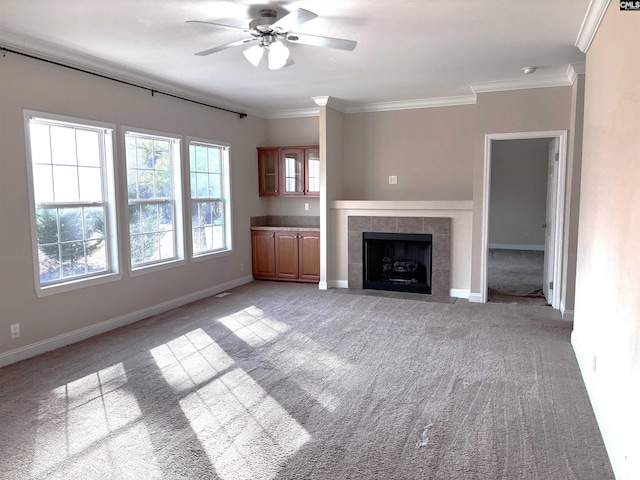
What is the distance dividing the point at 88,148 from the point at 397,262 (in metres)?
4.17

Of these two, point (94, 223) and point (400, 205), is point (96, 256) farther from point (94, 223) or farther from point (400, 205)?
point (400, 205)

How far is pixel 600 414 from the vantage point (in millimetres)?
2619

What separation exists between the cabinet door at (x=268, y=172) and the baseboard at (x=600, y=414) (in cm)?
462

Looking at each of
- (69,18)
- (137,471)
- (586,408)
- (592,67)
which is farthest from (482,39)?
(137,471)

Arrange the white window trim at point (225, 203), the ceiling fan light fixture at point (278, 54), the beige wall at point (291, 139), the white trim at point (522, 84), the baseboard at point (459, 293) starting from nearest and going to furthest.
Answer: the ceiling fan light fixture at point (278, 54), the white trim at point (522, 84), the white window trim at point (225, 203), the baseboard at point (459, 293), the beige wall at point (291, 139)

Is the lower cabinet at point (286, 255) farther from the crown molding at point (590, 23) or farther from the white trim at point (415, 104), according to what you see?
the crown molding at point (590, 23)

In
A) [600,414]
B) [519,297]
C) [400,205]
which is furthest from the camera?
[400,205]

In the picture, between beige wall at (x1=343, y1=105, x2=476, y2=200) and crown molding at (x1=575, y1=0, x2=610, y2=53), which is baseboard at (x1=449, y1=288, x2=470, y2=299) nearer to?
beige wall at (x1=343, y1=105, x2=476, y2=200)

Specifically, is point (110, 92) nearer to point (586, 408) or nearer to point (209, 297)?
point (209, 297)

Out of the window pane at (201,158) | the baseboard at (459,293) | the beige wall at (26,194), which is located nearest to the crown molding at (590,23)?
the baseboard at (459,293)

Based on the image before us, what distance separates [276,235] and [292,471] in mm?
4779

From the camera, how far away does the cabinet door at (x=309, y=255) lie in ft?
21.6

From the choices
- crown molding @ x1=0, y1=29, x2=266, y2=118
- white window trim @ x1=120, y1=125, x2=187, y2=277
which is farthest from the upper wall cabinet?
white window trim @ x1=120, y1=125, x2=187, y2=277

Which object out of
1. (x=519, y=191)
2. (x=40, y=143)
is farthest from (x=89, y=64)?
(x=519, y=191)
